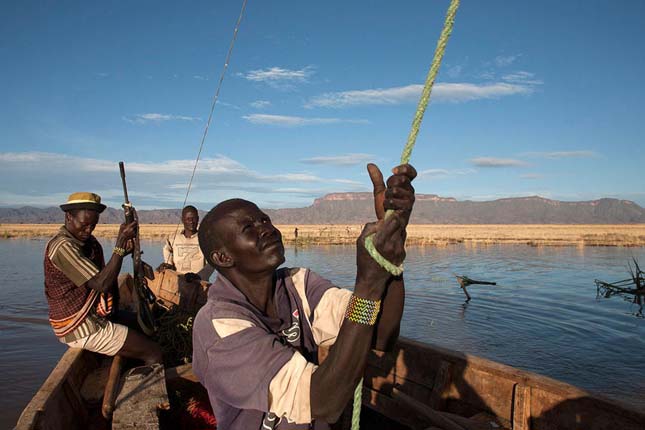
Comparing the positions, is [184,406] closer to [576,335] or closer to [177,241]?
[177,241]

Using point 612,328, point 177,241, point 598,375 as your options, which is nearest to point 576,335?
point 612,328

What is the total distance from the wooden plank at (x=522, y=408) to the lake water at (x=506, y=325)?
0.67m

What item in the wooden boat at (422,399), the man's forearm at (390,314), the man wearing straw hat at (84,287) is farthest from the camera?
the man wearing straw hat at (84,287)

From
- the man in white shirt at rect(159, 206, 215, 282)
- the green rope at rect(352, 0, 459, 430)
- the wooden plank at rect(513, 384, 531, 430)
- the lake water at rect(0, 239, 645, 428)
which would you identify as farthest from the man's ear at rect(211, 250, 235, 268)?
the man in white shirt at rect(159, 206, 215, 282)

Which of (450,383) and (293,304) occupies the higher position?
(293,304)

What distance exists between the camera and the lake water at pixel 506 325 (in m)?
7.23

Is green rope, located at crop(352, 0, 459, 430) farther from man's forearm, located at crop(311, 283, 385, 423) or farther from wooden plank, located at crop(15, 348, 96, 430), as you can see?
wooden plank, located at crop(15, 348, 96, 430)

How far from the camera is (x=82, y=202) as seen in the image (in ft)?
13.7

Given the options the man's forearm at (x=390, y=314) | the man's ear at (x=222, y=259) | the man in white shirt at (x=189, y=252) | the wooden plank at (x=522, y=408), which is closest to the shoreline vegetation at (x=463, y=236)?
the man in white shirt at (x=189, y=252)

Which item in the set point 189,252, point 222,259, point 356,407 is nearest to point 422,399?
point 356,407

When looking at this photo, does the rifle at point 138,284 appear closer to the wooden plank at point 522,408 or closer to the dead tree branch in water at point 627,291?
the wooden plank at point 522,408

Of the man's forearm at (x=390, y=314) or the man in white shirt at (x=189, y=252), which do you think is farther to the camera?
the man in white shirt at (x=189, y=252)

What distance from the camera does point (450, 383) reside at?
12.3ft

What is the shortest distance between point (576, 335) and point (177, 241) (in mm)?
8630
